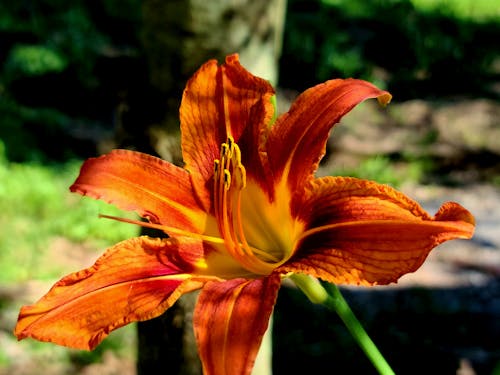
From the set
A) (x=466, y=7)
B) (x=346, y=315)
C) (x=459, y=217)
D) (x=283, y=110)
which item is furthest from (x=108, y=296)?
(x=466, y=7)

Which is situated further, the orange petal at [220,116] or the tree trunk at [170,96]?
the tree trunk at [170,96]

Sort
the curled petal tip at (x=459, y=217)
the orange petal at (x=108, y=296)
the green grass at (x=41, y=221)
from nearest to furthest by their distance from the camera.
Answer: the curled petal tip at (x=459, y=217), the orange petal at (x=108, y=296), the green grass at (x=41, y=221)

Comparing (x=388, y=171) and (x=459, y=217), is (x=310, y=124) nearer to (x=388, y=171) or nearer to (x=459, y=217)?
(x=459, y=217)

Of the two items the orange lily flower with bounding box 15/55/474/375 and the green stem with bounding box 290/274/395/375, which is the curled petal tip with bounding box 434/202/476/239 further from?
the green stem with bounding box 290/274/395/375

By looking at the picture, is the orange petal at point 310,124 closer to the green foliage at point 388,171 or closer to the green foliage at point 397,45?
the green foliage at point 388,171

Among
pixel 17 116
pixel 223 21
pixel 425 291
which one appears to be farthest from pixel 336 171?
pixel 223 21

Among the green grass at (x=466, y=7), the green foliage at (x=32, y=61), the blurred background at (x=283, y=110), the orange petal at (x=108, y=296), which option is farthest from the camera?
the green grass at (x=466, y=7)

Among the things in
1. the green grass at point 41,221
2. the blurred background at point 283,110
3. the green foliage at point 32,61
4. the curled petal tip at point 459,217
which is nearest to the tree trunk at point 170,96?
the blurred background at point 283,110
